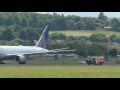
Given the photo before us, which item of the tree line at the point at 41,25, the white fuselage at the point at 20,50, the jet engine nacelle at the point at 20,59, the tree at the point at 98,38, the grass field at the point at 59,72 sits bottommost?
the tree at the point at 98,38

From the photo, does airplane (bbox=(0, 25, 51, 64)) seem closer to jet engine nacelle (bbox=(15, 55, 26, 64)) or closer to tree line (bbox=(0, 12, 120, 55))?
jet engine nacelle (bbox=(15, 55, 26, 64))

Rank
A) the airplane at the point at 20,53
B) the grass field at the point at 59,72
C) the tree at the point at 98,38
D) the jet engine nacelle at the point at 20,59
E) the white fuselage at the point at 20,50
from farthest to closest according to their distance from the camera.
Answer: the tree at the point at 98,38, the white fuselage at the point at 20,50, the airplane at the point at 20,53, the jet engine nacelle at the point at 20,59, the grass field at the point at 59,72

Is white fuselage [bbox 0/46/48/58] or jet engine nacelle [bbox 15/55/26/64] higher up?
white fuselage [bbox 0/46/48/58]

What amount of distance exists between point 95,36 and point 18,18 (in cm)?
3002

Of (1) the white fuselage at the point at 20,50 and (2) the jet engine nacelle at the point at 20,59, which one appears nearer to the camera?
(2) the jet engine nacelle at the point at 20,59

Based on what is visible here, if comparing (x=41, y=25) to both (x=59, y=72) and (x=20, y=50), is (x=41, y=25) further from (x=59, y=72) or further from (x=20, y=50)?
(x=59, y=72)

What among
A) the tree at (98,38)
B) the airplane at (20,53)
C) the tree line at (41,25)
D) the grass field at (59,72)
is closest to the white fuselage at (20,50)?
the airplane at (20,53)

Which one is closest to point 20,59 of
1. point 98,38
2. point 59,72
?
point 59,72

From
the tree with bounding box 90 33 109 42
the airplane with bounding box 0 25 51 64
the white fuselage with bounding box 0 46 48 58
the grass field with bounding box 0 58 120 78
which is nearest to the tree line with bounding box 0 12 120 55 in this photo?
the tree with bounding box 90 33 109 42

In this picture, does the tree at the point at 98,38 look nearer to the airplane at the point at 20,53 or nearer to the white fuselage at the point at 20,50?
the airplane at the point at 20,53

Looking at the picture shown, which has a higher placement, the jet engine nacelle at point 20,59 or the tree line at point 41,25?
the jet engine nacelle at point 20,59

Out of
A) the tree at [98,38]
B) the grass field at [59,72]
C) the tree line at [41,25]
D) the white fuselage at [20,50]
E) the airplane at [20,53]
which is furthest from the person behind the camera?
the tree at [98,38]

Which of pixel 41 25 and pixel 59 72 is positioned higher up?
pixel 59 72
